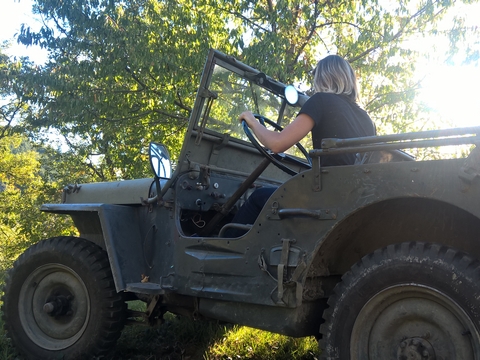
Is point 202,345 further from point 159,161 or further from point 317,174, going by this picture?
point 317,174

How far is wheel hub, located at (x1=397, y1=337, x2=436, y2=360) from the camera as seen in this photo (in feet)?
7.39

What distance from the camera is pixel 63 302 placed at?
12.5 feet

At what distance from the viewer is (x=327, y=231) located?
2629 mm

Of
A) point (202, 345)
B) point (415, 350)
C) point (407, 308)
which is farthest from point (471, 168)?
point (202, 345)

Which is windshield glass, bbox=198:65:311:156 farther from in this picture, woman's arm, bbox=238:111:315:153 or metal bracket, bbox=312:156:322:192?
metal bracket, bbox=312:156:322:192

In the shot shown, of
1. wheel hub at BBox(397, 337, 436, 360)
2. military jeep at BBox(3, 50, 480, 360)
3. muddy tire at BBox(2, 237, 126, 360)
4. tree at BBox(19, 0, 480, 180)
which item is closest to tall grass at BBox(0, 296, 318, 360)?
muddy tire at BBox(2, 237, 126, 360)

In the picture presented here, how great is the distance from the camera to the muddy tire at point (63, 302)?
3.63m

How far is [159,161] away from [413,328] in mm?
2066

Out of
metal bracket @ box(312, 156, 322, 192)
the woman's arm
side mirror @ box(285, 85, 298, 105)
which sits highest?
side mirror @ box(285, 85, 298, 105)

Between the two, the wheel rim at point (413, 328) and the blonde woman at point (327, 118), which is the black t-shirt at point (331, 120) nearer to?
the blonde woman at point (327, 118)

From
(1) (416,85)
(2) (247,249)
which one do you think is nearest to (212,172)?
(2) (247,249)

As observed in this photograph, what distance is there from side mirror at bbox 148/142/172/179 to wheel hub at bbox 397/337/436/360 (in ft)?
6.53

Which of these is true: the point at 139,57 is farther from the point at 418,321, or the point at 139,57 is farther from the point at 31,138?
the point at 418,321

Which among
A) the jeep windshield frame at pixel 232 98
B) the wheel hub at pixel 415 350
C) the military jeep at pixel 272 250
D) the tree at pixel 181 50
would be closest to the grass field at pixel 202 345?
the military jeep at pixel 272 250
